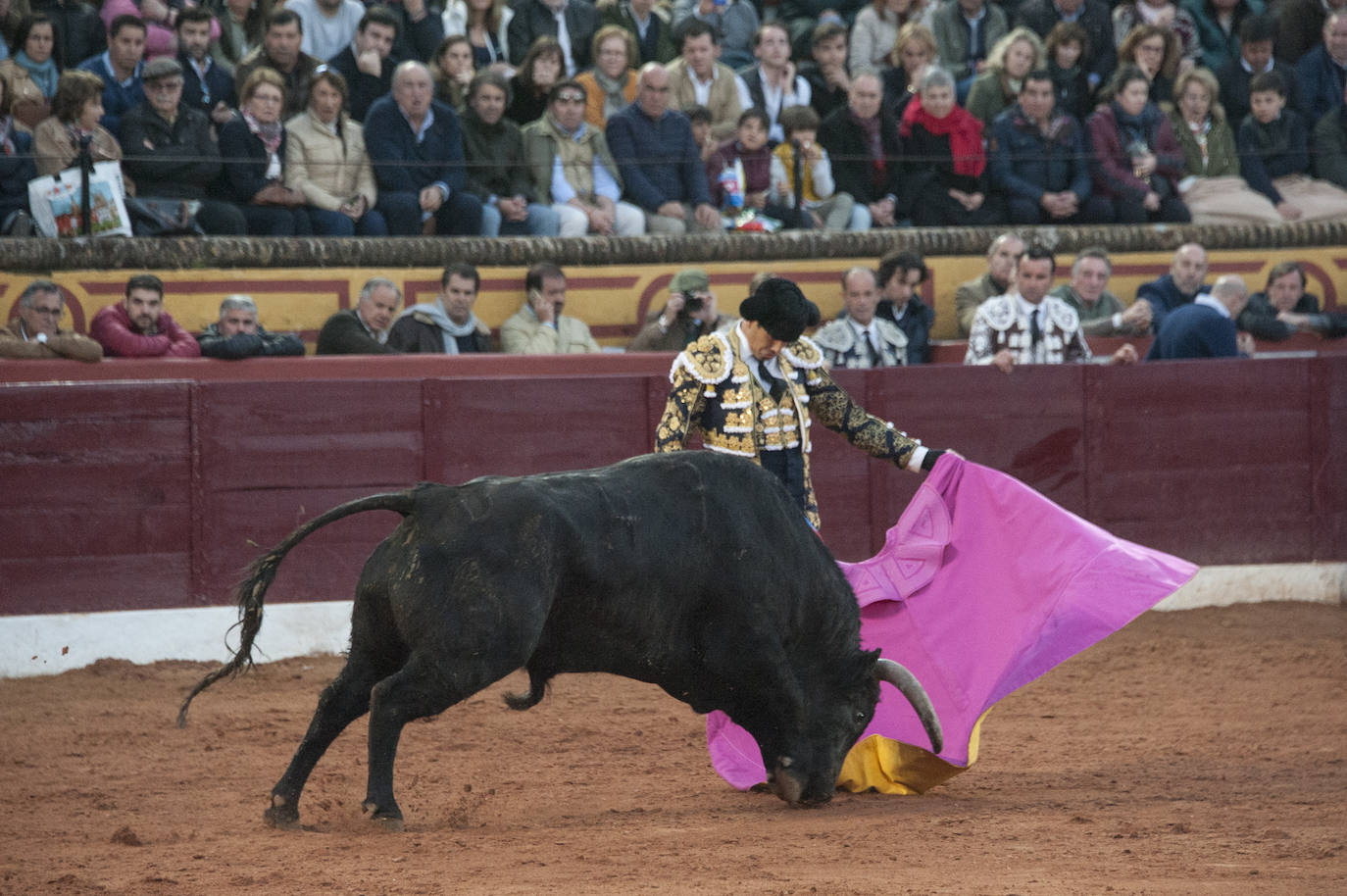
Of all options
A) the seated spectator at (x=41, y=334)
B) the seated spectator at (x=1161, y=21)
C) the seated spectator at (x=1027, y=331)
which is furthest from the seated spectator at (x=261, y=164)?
the seated spectator at (x=1161, y=21)

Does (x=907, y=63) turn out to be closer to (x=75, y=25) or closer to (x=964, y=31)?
(x=964, y=31)

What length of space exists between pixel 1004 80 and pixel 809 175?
4.55 feet

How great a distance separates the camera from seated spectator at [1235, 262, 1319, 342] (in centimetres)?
902

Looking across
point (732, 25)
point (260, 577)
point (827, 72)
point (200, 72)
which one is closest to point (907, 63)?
point (827, 72)

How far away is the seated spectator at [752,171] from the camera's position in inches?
348

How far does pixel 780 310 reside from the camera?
473 cm

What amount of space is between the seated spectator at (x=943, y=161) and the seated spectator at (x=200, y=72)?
3609mm

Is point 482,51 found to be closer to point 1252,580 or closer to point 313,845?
point 1252,580

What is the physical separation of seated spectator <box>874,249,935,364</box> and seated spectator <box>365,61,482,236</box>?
6.73 feet

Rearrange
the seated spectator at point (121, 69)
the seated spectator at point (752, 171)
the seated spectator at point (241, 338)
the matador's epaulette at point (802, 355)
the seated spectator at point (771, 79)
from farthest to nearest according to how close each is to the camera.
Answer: the seated spectator at point (771, 79) → the seated spectator at point (752, 171) → the seated spectator at point (121, 69) → the seated spectator at point (241, 338) → the matador's epaulette at point (802, 355)

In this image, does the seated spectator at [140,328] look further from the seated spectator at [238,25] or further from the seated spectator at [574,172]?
the seated spectator at [574,172]

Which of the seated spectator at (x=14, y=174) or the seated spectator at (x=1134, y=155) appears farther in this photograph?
the seated spectator at (x=1134, y=155)

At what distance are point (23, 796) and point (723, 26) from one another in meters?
6.55

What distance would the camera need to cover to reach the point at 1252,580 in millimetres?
8352
